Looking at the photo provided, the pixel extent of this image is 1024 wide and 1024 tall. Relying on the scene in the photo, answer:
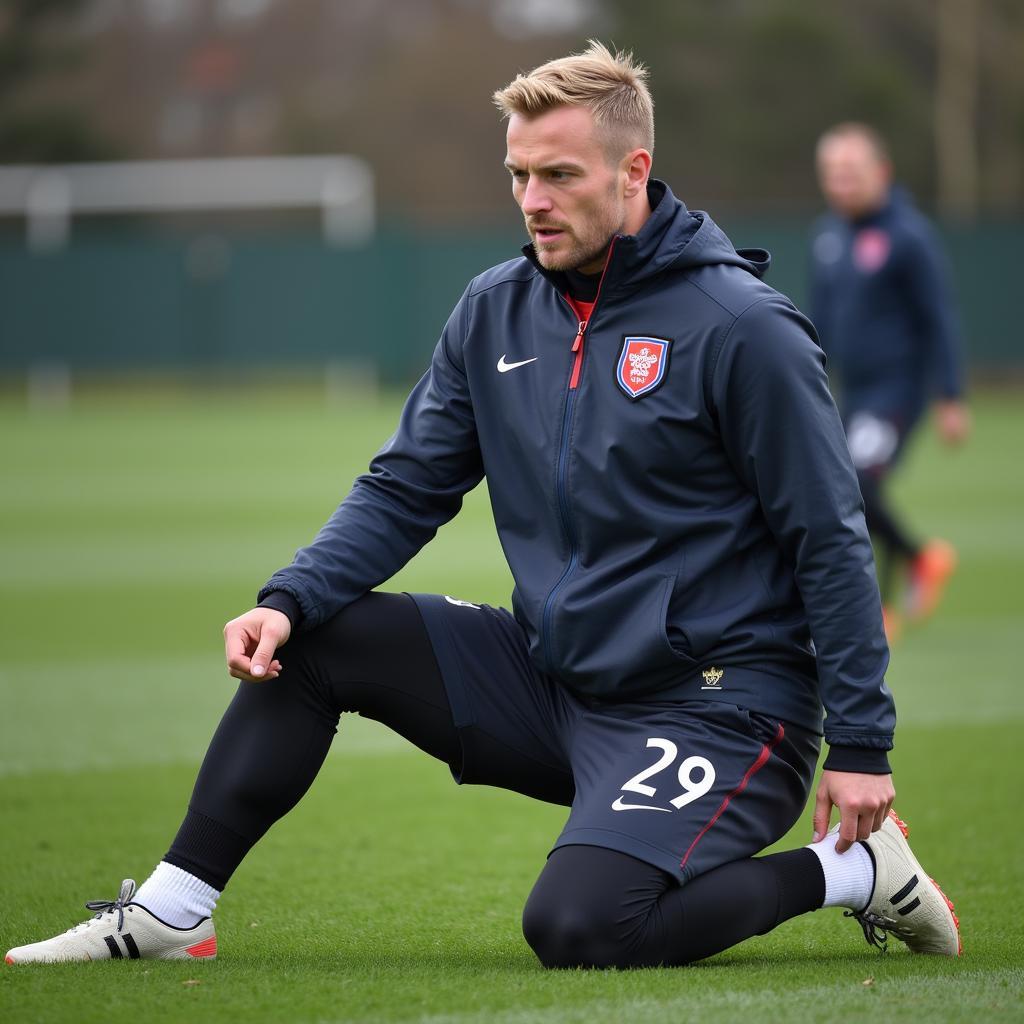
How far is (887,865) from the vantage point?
335cm

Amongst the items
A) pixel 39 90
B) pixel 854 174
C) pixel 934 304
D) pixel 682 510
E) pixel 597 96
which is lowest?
pixel 682 510

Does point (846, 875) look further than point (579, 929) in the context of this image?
Yes

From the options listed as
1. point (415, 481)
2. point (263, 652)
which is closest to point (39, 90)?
point (415, 481)

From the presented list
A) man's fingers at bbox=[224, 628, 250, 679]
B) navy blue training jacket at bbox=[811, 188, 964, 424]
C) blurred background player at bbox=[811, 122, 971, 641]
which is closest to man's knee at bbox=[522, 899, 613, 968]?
man's fingers at bbox=[224, 628, 250, 679]

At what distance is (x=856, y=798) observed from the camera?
3.18 meters

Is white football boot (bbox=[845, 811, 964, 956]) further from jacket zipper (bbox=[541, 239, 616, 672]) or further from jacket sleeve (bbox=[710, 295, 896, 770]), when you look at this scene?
jacket zipper (bbox=[541, 239, 616, 672])

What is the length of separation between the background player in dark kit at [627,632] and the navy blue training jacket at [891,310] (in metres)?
4.79

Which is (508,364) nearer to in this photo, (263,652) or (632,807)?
(263,652)

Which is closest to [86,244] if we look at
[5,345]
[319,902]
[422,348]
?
[5,345]

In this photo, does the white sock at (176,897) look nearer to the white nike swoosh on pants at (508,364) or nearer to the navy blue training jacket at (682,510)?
the navy blue training jacket at (682,510)

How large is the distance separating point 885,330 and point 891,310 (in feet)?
0.37

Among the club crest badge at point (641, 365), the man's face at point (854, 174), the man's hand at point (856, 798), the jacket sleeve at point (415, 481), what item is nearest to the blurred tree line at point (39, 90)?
the man's face at point (854, 174)

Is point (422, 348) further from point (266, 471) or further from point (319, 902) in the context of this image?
point (319, 902)

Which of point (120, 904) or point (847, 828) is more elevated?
point (847, 828)
